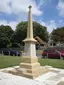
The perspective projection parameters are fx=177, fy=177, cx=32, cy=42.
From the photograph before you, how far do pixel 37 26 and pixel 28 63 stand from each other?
47696mm

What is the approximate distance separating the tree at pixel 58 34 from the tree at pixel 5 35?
56.4 ft

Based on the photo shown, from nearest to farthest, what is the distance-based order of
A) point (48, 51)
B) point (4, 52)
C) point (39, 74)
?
point (39, 74), point (48, 51), point (4, 52)

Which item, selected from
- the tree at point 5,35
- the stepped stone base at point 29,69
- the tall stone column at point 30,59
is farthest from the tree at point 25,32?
the stepped stone base at point 29,69

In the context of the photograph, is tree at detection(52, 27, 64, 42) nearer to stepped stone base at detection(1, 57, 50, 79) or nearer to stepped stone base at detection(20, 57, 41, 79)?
stepped stone base at detection(1, 57, 50, 79)

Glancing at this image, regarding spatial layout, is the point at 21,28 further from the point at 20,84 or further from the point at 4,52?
the point at 20,84

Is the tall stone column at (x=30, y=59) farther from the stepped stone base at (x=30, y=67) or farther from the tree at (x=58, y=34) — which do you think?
the tree at (x=58, y=34)

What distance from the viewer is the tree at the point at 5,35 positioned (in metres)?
50.9

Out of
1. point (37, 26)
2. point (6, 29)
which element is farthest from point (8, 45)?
point (37, 26)

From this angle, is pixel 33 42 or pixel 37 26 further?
pixel 37 26

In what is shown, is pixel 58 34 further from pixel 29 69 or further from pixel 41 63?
pixel 29 69

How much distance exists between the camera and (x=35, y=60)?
1105cm

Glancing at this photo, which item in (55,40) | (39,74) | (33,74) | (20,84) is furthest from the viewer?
(55,40)

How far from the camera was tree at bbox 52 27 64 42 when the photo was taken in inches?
2493

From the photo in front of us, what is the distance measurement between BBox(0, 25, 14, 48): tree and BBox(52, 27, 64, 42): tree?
1718cm
